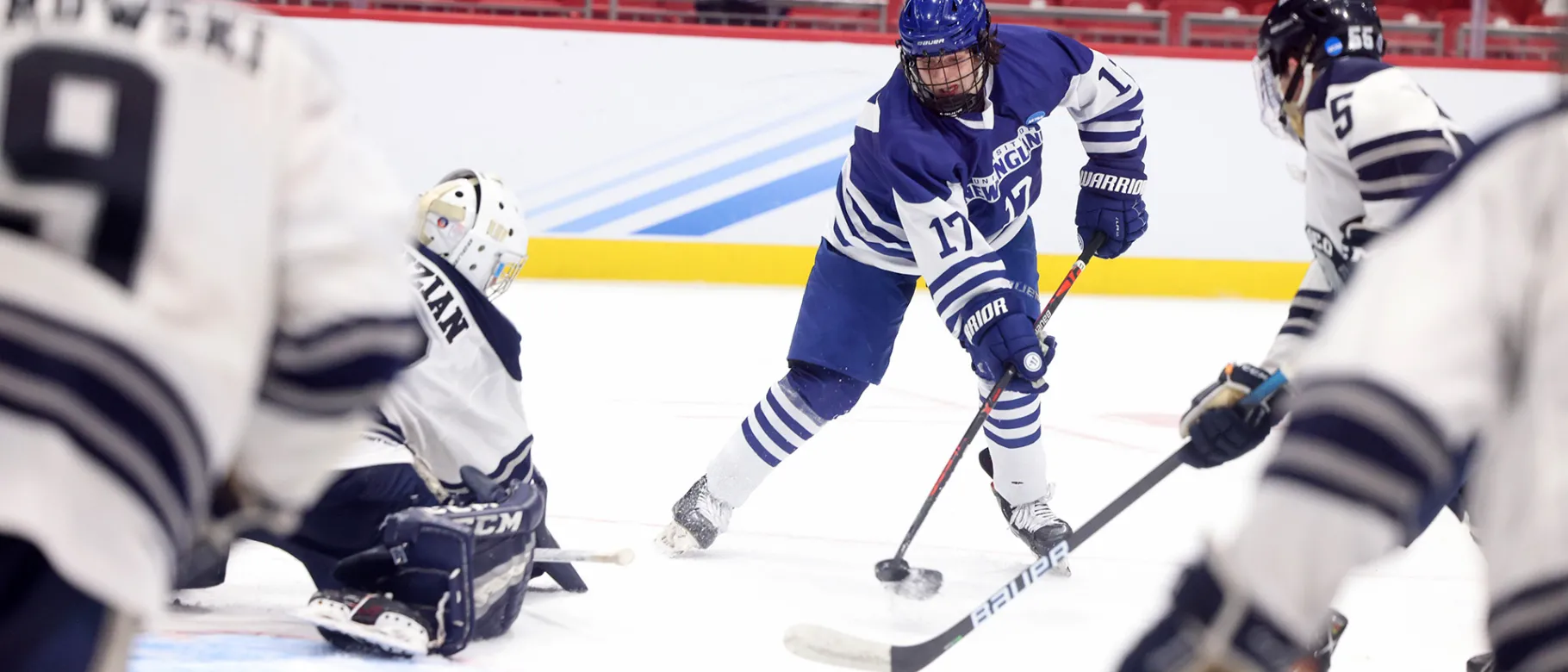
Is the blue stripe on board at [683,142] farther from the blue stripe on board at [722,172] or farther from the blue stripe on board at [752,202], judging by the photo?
the blue stripe on board at [752,202]

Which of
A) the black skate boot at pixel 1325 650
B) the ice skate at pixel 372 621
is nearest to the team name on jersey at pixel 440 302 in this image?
the ice skate at pixel 372 621

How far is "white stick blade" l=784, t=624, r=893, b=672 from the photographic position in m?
2.02

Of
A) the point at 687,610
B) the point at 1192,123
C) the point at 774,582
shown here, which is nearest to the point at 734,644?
the point at 687,610

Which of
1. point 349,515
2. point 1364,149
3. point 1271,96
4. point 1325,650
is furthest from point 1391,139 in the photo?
point 349,515

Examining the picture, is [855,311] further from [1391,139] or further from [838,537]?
[1391,139]

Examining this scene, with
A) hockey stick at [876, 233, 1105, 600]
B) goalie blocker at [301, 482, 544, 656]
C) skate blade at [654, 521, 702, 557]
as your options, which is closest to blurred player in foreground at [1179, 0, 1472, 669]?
hockey stick at [876, 233, 1105, 600]

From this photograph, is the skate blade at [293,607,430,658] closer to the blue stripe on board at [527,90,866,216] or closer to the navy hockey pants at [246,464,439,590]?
the navy hockey pants at [246,464,439,590]

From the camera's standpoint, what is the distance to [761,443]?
2.86m

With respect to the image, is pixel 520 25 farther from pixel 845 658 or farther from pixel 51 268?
pixel 51 268

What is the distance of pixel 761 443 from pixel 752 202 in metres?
3.95

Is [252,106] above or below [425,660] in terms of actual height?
above

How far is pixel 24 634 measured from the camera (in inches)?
32.4

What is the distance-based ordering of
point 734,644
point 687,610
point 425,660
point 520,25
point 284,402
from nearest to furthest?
point 284,402 < point 425,660 < point 734,644 < point 687,610 < point 520,25

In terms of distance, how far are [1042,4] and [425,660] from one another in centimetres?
638
